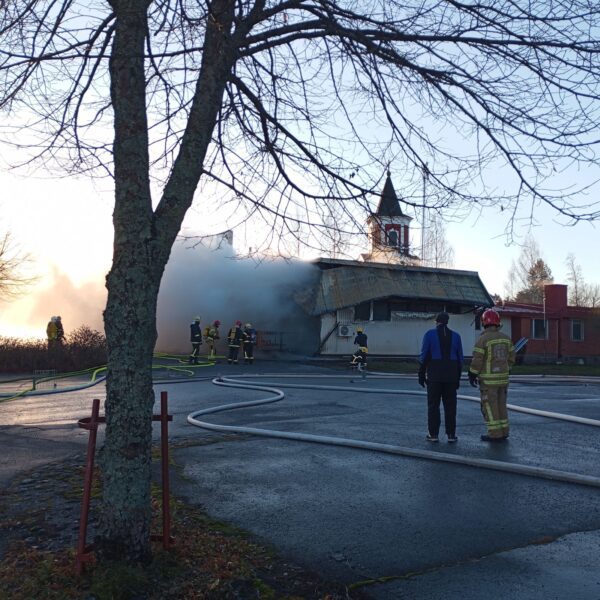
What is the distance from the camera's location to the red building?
37562 millimetres

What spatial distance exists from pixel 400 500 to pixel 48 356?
60.1 ft

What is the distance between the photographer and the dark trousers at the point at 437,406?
25.6ft

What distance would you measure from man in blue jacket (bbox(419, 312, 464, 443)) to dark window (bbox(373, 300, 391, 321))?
72.1 ft

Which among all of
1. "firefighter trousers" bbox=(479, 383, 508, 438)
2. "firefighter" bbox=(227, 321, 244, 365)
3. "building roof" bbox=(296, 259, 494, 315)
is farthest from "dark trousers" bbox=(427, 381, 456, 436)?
"building roof" bbox=(296, 259, 494, 315)

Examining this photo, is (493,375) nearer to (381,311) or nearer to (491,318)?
(491,318)

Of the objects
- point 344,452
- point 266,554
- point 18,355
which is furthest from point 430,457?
point 18,355

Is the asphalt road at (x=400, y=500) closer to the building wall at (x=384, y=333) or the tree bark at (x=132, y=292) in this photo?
the tree bark at (x=132, y=292)

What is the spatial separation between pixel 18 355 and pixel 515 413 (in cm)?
1653

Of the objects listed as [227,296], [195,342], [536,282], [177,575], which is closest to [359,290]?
[227,296]

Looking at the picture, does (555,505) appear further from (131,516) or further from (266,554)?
(131,516)

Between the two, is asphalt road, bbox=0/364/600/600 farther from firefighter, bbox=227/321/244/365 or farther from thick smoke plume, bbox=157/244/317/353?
thick smoke plume, bbox=157/244/317/353

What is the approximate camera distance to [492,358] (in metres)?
8.05

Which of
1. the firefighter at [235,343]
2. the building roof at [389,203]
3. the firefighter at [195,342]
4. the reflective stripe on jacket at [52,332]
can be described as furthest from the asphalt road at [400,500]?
the firefighter at [235,343]

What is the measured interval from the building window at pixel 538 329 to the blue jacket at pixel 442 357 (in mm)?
32359
